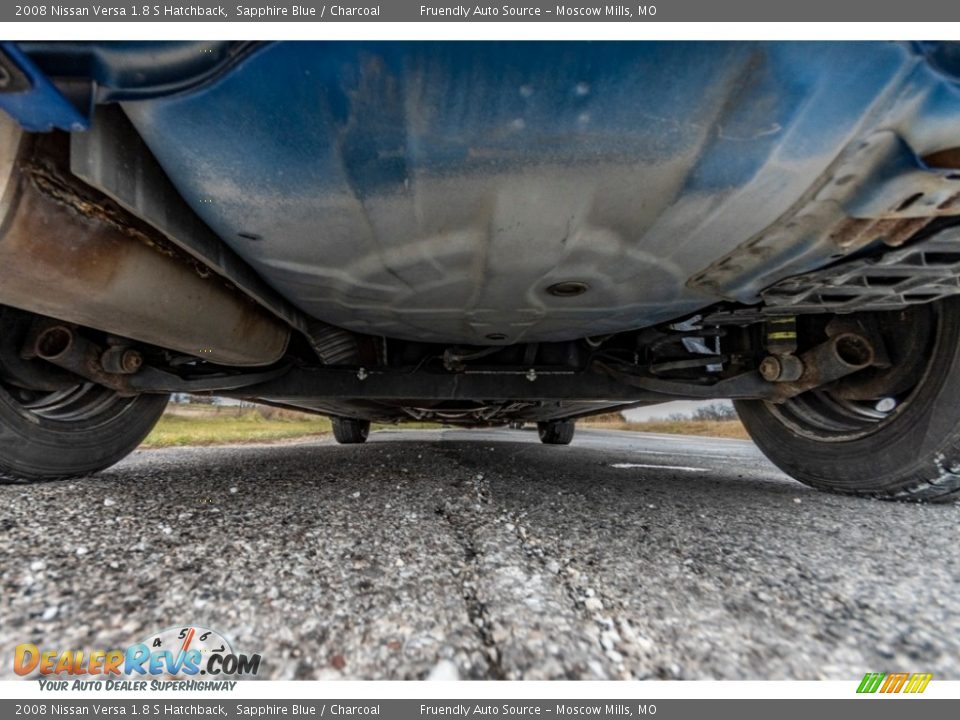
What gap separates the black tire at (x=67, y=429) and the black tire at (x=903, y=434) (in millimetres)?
2442

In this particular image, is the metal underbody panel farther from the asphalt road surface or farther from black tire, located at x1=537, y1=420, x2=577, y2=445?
black tire, located at x1=537, y1=420, x2=577, y2=445

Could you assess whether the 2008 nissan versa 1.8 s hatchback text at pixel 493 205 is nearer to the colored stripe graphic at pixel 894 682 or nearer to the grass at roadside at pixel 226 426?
the colored stripe graphic at pixel 894 682

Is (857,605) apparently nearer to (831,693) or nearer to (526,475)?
(831,693)

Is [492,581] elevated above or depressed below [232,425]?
below

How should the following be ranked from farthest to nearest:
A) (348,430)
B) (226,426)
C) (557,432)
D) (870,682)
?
(226,426)
(557,432)
(348,430)
(870,682)

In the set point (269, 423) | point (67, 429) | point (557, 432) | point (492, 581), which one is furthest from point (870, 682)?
point (269, 423)

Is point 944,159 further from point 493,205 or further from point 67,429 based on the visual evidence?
point 67,429

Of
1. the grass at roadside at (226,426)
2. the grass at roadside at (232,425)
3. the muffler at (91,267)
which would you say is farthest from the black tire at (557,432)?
the muffler at (91,267)

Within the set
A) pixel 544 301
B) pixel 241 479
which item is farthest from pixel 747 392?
pixel 241 479

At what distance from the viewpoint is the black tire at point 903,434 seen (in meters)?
1.20

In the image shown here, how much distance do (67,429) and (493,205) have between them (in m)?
1.67

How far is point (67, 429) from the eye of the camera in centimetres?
145

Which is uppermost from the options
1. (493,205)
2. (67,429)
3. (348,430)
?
(493,205)

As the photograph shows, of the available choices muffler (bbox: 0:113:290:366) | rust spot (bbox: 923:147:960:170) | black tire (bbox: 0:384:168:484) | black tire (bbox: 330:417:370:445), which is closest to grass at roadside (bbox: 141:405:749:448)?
black tire (bbox: 330:417:370:445)
